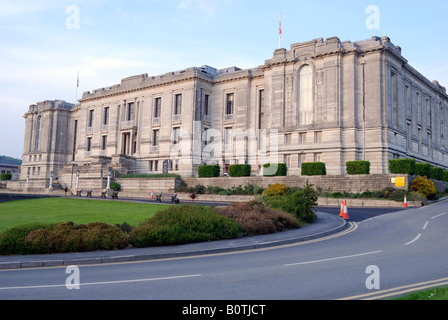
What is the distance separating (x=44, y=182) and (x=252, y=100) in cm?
3669

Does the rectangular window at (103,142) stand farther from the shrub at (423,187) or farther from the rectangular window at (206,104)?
the shrub at (423,187)

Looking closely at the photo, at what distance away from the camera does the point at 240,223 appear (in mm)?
16188

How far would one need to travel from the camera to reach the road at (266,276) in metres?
7.01

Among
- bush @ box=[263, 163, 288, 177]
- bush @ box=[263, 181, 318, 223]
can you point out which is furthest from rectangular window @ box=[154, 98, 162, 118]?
bush @ box=[263, 181, 318, 223]

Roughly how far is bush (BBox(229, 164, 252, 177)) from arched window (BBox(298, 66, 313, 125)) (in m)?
9.83

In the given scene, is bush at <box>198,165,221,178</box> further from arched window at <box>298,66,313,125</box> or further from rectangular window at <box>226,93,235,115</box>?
rectangular window at <box>226,93,235,115</box>

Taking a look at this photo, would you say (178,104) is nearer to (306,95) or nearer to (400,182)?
(306,95)

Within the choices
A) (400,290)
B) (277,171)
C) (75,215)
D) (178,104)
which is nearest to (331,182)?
(277,171)

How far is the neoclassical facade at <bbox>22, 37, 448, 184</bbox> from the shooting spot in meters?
42.6

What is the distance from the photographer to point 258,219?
16.6 meters

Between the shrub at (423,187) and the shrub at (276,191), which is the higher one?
the shrub at (423,187)

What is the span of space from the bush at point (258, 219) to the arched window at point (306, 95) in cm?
2891

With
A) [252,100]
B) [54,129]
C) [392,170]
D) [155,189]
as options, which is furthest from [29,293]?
[54,129]

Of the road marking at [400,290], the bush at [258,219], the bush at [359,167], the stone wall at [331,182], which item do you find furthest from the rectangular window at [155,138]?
the road marking at [400,290]
